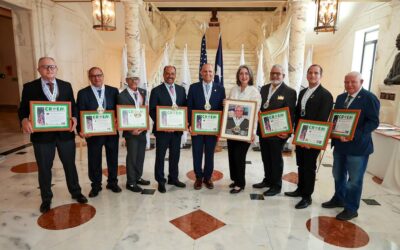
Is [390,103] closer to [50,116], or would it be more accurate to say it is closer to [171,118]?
[171,118]

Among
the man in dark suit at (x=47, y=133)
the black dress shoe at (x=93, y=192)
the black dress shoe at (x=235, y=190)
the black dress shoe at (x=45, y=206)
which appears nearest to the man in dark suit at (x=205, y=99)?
the black dress shoe at (x=235, y=190)

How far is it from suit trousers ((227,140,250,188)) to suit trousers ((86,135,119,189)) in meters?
1.50

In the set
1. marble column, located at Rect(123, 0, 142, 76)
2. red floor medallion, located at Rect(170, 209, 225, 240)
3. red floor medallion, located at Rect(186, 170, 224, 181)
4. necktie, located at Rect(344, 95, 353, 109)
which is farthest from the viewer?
marble column, located at Rect(123, 0, 142, 76)

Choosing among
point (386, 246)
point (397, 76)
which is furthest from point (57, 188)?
point (397, 76)

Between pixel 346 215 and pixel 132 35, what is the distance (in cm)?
566

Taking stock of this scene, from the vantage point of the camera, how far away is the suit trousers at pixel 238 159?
3.43m

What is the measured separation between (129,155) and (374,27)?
7.25 meters

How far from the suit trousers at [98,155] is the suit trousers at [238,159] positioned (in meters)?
1.50

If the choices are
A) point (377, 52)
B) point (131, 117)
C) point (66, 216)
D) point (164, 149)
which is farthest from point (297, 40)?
point (66, 216)

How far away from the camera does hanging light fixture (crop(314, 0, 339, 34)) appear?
169 inches

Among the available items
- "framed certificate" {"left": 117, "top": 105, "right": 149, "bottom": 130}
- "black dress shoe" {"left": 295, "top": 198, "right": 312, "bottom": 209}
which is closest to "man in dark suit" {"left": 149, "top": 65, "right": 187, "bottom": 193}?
"framed certificate" {"left": 117, "top": 105, "right": 149, "bottom": 130}

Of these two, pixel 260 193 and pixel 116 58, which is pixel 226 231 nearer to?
pixel 260 193

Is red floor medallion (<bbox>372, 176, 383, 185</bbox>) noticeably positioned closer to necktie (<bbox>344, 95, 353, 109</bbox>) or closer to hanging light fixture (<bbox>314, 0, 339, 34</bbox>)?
necktie (<bbox>344, 95, 353, 109</bbox>)

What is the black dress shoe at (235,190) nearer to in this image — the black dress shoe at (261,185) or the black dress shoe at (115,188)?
the black dress shoe at (261,185)
